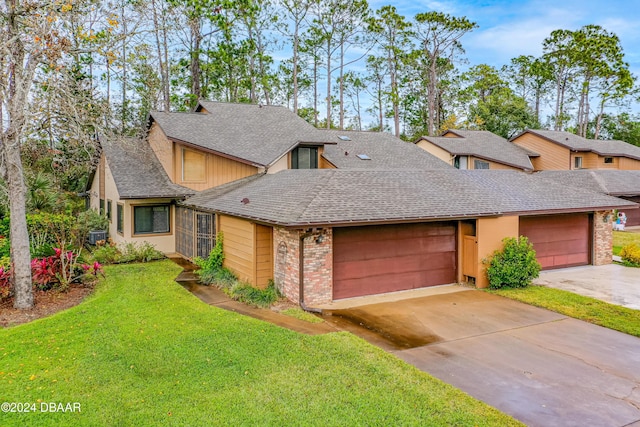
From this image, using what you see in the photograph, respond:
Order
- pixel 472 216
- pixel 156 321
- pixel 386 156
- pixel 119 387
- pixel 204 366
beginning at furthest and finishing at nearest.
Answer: pixel 386 156, pixel 472 216, pixel 156 321, pixel 204 366, pixel 119 387

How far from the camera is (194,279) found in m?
12.9

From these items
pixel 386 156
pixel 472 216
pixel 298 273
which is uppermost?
pixel 386 156

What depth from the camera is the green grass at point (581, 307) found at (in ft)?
29.3

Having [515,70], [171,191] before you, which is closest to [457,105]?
[515,70]

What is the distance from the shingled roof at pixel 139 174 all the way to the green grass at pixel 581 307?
12.2 meters

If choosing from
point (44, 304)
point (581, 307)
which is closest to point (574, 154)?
point (581, 307)

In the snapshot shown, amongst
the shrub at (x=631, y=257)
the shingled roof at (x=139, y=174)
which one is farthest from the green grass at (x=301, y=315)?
the shrub at (x=631, y=257)

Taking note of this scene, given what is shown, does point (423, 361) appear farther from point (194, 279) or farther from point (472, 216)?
point (194, 279)

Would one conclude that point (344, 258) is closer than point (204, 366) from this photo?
No

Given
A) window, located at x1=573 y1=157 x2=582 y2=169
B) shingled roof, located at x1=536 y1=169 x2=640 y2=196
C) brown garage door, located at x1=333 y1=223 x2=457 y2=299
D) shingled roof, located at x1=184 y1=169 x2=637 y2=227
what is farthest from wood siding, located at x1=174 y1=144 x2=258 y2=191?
window, located at x1=573 y1=157 x2=582 y2=169

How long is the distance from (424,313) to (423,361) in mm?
2764

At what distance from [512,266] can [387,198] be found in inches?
154

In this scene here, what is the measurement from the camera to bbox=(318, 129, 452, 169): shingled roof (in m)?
20.2

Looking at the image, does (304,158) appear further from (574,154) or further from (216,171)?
(574,154)
